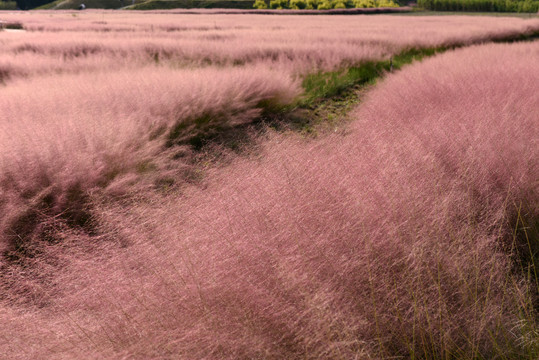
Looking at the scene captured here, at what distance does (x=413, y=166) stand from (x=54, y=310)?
1.87 m

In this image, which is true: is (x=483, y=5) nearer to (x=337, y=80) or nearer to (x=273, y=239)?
(x=337, y=80)

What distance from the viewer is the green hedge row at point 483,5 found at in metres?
40.2

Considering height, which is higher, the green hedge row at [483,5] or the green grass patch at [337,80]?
the green hedge row at [483,5]

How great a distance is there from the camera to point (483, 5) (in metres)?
43.1

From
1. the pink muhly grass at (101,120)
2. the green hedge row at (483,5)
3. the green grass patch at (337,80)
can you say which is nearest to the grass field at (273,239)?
the pink muhly grass at (101,120)

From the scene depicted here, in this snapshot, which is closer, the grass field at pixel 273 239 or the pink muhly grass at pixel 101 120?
the grass field at pixel 273 239

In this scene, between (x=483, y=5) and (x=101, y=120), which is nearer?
(x=101, y=120)

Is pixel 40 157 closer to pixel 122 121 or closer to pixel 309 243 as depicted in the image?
pixel 122 121

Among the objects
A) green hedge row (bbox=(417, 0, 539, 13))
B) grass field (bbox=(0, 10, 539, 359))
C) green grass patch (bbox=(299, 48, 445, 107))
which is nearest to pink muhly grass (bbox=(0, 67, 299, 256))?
grass field (bbox=(0, 10, 539, 359))

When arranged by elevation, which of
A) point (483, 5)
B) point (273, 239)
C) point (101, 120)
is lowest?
point (273, 239)

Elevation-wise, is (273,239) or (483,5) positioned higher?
(483,5)

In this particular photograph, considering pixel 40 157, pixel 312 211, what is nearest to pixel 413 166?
pixel 312 211

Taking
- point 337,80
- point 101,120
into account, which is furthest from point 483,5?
point 101,120

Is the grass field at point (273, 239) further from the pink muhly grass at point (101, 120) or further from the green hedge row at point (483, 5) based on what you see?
the green hedge row at point (483, 5)
